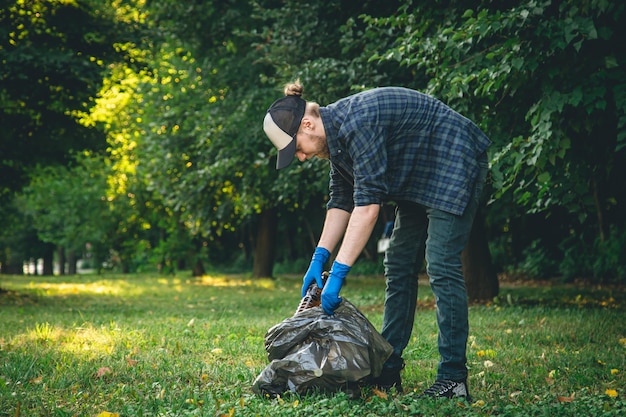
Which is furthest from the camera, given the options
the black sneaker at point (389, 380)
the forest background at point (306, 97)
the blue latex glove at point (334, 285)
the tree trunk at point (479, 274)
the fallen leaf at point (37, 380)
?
the tree trunk at point (479, 274)

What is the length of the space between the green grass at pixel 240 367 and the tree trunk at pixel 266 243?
10651 millimetres

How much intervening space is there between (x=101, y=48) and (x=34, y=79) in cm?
159

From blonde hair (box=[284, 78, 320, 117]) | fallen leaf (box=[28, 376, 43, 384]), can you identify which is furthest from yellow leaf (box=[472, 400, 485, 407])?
fallen leaf (box=[28, 376, 43, 384])

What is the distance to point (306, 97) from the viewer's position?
10.5m

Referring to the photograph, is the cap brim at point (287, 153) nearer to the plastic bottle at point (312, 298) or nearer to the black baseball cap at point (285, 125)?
the black baseball cap at point (285, 125)

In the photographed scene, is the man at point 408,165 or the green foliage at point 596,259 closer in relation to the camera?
the man at point 408,165

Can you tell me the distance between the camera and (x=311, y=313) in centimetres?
400

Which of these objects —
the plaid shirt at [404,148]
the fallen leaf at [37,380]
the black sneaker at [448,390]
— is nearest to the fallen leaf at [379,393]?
the black sneaker at [448,390]

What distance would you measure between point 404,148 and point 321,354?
4.17 feet

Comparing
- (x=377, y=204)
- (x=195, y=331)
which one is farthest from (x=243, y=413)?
(x=195, y=331)

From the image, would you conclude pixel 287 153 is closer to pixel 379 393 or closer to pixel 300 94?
pixel 300 94

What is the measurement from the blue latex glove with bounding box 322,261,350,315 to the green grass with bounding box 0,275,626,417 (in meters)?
0.51

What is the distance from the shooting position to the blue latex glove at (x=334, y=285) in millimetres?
3738

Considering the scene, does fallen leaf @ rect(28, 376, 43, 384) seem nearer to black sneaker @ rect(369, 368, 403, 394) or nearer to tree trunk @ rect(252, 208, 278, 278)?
black sneaker @ rect(369, 368, 403, 394)
